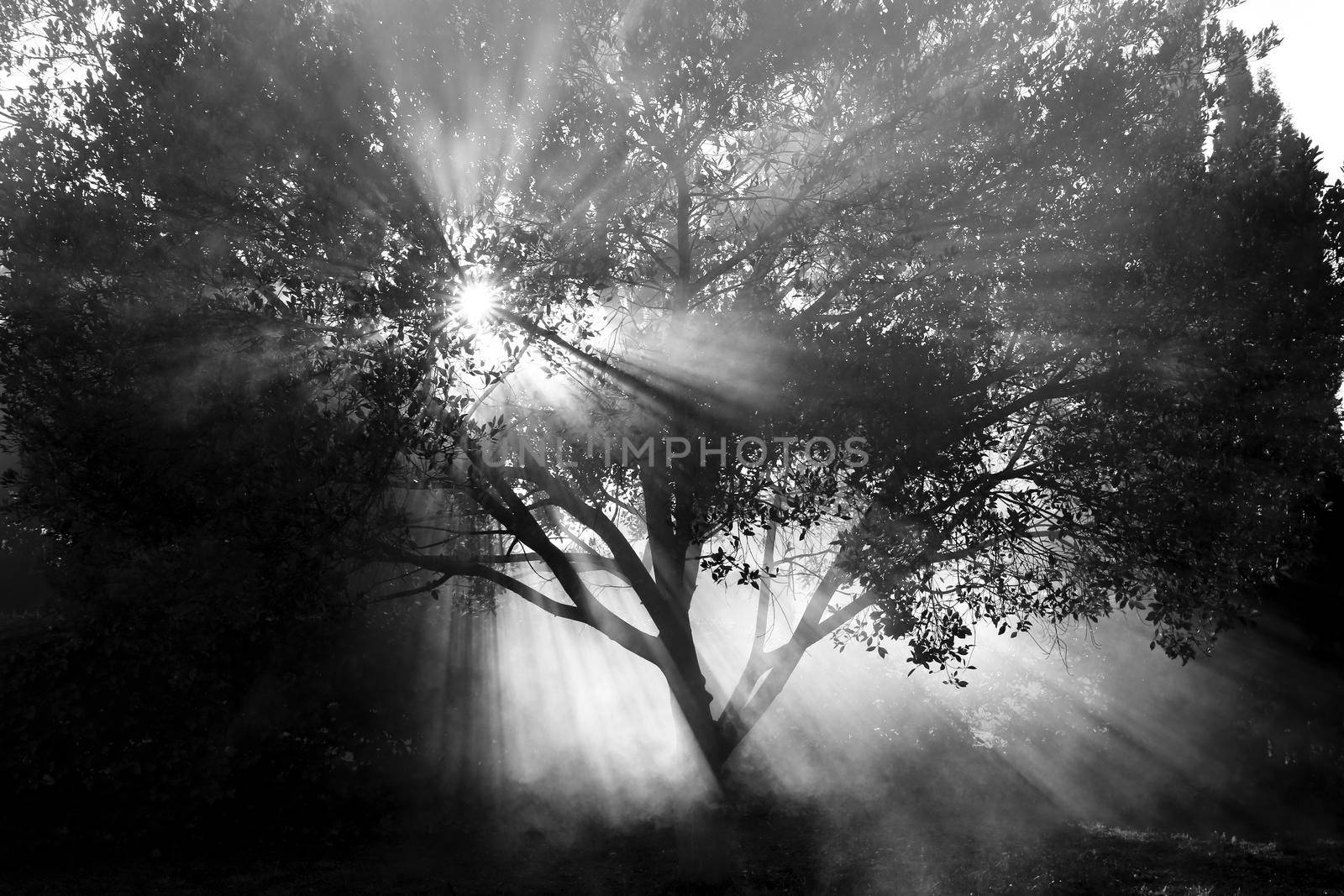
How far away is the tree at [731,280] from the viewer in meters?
8.06

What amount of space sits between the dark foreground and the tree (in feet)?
12.1

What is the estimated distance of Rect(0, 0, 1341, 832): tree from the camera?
8062 millimetres

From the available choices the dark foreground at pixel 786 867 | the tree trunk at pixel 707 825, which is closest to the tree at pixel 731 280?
the tree trunk at pixel 707 825

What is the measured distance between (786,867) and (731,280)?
7682 millimetres

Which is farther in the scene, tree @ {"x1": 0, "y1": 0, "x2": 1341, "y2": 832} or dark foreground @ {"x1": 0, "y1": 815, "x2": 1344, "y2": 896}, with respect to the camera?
dark foreground @ {"x1": 0, "y1": 815, "x2": 1344, "y2": 896}

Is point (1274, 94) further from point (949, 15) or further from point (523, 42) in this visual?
point (523, 42)

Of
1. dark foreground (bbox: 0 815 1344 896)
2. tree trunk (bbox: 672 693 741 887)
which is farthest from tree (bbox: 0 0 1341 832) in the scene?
dark foreground (bbox: 0 815 1344 896)

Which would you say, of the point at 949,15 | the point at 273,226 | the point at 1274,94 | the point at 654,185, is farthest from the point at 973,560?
the point at 273,226

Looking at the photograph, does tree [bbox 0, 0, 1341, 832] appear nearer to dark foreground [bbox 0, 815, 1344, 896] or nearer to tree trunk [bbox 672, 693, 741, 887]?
tree trunk [bbox 672, 693, 741, 887]

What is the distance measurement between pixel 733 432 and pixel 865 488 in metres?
1.30

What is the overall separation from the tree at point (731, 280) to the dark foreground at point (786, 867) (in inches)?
145

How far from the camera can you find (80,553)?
8523 mm

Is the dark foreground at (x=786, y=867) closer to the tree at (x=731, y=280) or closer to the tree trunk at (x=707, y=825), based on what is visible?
the tree trunk at (x=707, y=825)

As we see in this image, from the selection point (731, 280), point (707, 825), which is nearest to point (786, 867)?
point (707, 825)
